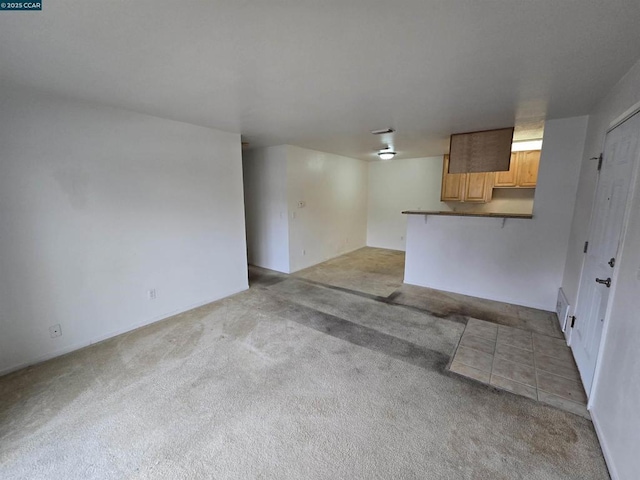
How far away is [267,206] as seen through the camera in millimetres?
5066

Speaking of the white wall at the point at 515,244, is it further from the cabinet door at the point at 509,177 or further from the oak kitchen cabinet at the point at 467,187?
the cabinet door at the point at 509,177

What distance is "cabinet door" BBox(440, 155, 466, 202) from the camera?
5.47 metres

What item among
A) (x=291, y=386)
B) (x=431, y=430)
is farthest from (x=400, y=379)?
(x=291, y=386)

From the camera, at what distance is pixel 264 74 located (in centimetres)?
193

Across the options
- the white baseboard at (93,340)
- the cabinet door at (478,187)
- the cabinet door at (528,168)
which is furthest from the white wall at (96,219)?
the cabinet door at (528,168)

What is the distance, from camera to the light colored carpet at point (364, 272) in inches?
170

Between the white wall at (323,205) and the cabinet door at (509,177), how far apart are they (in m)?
2.93

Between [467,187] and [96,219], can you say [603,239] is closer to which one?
[467,187]

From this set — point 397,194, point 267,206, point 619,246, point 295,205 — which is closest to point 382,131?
point 295,205

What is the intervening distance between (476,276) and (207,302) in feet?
12.8

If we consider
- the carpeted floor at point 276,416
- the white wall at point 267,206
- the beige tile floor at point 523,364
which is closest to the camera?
the carpeted floor at point 276,416

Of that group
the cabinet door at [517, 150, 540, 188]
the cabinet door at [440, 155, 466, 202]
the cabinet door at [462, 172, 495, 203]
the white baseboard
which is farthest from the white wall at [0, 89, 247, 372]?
the cabinet door at [517, 150, 540, 188]

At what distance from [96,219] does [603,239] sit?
174 inches

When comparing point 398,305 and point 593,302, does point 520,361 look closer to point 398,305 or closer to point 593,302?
point 593,302
